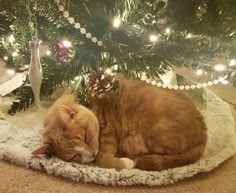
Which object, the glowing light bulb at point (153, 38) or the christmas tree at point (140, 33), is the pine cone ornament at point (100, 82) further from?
the glowing light bulb at point (153, 38)

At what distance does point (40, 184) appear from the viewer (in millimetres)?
985

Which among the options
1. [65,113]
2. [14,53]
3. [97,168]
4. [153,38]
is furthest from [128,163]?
[14,53]

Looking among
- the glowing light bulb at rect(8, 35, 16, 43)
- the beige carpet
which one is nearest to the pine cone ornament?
the beige carpet

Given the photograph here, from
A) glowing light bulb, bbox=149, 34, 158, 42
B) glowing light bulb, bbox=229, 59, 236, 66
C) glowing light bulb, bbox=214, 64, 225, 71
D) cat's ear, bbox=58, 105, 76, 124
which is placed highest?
glowing light bulb, bbox=149, 34, 158, 42

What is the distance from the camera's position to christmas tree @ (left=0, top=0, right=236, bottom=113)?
0.97 m

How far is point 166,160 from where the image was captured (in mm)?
1014

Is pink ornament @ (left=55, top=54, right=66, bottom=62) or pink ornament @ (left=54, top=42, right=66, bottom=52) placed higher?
pink ornament @ (left=54, top=42, right=66, bottom=52)

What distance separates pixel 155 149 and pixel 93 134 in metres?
0.17

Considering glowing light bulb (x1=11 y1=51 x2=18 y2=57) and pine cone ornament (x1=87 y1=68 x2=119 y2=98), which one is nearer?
pine cone ornament (x1=87 y1=68 x2=119 y2=98)

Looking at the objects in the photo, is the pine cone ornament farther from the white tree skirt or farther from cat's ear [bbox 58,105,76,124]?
the white tree skirt

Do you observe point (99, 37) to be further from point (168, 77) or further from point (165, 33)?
point (168, 77)

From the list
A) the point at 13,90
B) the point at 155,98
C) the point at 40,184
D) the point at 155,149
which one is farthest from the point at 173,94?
the point at 13,90

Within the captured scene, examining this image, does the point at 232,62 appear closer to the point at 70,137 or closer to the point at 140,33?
the point at 140,33

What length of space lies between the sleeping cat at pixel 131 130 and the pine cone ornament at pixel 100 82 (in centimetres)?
5
